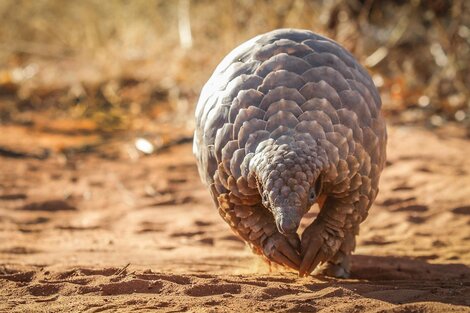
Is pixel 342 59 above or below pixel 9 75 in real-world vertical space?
below

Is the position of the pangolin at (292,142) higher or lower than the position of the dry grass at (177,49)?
lower

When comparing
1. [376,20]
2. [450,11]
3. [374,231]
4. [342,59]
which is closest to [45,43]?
[376,20]

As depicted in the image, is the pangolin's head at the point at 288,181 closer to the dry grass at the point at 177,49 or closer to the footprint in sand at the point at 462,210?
the footprint in sand at the point at 462,210

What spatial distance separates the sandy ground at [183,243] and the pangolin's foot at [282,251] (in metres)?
0.12

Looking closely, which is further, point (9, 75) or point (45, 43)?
point (45, 43)

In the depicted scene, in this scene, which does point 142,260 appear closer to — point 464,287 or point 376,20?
point 464,287

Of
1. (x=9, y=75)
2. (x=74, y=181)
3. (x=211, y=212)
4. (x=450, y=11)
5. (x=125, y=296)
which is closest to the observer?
(x=125, y=296)

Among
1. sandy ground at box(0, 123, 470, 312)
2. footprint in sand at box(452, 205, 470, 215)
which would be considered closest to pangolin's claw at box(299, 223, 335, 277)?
sandy ground at box(0, 123, 470, 312)

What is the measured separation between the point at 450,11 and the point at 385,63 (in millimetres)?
1616

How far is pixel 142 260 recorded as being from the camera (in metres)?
5.01

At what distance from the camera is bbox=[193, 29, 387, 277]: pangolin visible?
375 cm

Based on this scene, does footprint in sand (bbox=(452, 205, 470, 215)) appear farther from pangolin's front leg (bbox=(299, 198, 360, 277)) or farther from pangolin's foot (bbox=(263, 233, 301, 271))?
pangolin's foot (bbox=(263, 233, 301, 271))

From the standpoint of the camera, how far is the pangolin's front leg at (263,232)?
13.6 ft

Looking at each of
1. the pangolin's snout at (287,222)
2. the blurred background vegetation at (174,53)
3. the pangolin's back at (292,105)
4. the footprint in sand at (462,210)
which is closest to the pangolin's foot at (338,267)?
the pangolin's back at (292,105)
